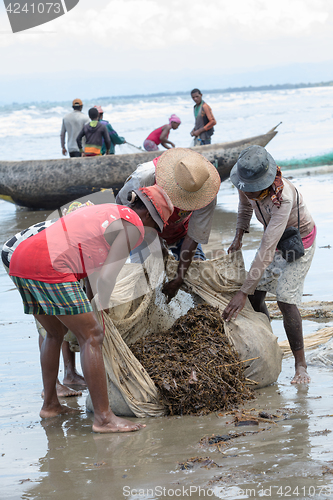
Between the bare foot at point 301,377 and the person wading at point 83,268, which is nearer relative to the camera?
the person wading at point 83,268

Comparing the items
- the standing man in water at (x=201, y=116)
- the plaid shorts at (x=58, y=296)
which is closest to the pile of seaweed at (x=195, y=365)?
the plaid shorts at (x=58, y=296)

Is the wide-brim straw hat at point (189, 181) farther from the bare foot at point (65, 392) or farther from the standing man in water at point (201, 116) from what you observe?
the standing man in water at point (201, 116)

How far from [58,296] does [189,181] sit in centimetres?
125

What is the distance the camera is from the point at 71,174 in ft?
32.9

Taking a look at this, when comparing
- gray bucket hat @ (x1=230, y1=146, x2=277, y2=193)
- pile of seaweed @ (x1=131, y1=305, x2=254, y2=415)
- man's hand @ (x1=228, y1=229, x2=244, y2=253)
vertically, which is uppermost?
gray bucket hat @ (x1=230, y1=146, x2=277, y2=193)

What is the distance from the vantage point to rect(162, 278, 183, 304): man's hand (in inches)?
143

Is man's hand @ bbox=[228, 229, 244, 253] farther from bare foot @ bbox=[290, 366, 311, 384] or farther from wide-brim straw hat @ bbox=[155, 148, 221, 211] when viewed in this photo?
bare foot @ bbox=[290, 366, 311, 384]

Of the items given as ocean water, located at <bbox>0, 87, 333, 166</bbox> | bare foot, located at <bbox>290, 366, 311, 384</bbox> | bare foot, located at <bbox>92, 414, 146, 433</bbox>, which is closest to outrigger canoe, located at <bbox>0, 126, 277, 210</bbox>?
ocean water, located at <bbox>0, 87, 333, 166</bbox>

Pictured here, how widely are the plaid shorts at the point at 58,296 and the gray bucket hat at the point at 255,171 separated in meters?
1.25

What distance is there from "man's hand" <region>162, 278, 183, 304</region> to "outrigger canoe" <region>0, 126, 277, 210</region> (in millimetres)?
6474

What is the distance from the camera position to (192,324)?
355 centimetres

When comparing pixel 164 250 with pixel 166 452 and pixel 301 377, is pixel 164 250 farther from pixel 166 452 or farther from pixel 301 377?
pixel 166 452

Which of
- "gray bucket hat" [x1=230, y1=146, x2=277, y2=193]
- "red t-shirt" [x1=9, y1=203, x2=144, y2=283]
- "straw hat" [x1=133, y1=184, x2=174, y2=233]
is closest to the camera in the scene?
"red t-shirt" [x1=9, y1=203, x2=144, y2=283]

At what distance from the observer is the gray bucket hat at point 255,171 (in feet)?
11.0
